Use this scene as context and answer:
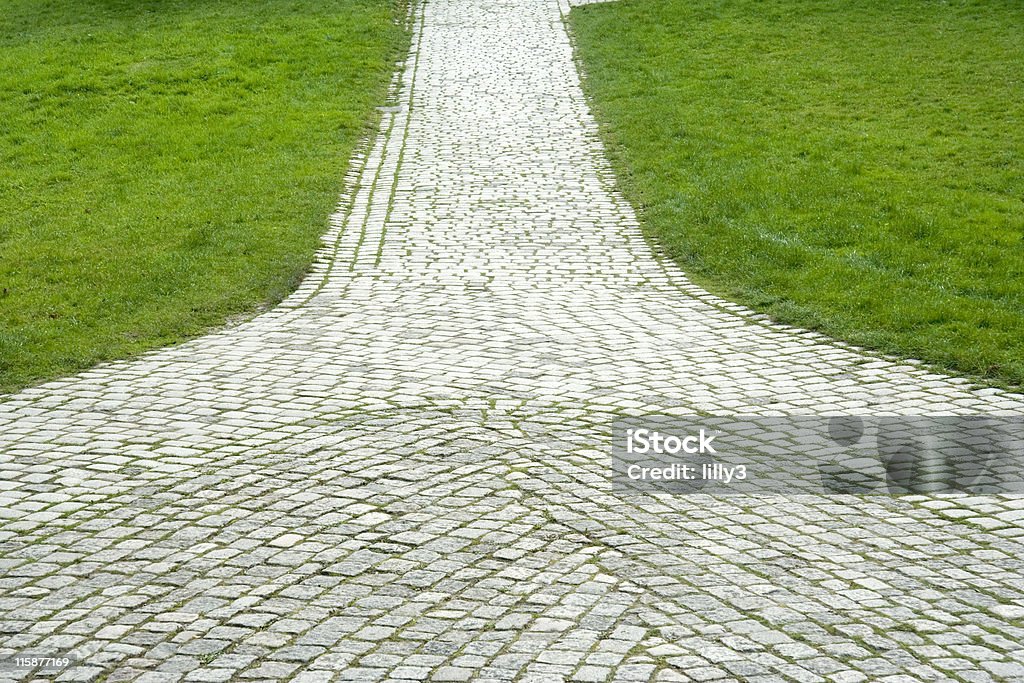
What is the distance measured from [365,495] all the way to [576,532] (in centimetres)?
132

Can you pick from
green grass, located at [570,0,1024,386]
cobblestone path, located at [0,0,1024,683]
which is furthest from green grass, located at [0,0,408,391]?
green grass, located at [570,0,1024,386]

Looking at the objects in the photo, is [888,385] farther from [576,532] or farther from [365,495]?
[365,495]

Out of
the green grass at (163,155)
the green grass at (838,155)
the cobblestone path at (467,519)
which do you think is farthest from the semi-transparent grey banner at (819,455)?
the green grass at (163,155)

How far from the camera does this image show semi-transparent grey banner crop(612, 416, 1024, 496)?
265 inches

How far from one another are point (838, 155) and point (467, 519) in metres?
10.7

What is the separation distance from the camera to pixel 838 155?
50.2 ft

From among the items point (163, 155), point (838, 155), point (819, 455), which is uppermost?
point (163, 155)

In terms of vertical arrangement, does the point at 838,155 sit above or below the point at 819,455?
above

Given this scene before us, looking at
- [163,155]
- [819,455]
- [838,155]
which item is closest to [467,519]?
[819,455]

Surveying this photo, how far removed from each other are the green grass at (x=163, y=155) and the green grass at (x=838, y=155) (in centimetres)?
446

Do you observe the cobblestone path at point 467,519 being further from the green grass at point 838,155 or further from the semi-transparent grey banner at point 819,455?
the green grass at point 838,155

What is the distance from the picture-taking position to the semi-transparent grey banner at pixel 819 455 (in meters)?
6.73

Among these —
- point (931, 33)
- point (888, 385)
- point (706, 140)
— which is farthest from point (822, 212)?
point (931, 33)

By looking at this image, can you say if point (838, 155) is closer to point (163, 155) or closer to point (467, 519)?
point (163, 155)
